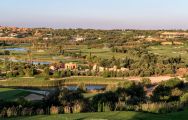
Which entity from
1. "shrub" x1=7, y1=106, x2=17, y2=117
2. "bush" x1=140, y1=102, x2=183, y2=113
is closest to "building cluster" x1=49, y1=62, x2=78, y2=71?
"bush" x1=140, y1=102, x2=183, y2=113

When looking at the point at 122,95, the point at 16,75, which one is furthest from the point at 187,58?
the point at 122,95

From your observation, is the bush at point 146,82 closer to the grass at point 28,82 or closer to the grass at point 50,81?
the grass at point 50,81

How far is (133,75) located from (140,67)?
7917 mm

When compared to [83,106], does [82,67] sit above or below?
below

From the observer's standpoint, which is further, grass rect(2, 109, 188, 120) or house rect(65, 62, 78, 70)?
house rect(65, 62, 78, 70)

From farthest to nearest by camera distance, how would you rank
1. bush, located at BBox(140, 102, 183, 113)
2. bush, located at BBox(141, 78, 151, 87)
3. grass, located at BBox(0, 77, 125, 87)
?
1. grass, located at BBox(0, 77, 125, 87)
2. bush, located at BBox(141, 78, 151, 87)
3. bush, located at BBox(140, 102, 183, 113)

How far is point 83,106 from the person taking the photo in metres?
22.7

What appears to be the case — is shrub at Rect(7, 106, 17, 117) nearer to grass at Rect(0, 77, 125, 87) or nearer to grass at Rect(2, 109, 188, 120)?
grass at Rect(2, 109, 188, 120)

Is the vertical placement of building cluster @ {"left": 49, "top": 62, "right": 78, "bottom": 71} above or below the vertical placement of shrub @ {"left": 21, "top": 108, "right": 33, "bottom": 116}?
below

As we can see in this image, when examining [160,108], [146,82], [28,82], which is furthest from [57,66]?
[160,108]

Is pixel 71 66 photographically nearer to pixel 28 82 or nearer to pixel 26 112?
pixel 28 82

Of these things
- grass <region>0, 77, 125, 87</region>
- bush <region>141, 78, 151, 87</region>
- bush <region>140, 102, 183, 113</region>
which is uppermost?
bush <region>140, 102, 183, 113</region>

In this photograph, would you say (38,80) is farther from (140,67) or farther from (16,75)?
(140,67)

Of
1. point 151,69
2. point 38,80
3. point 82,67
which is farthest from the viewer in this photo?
point 82,67
